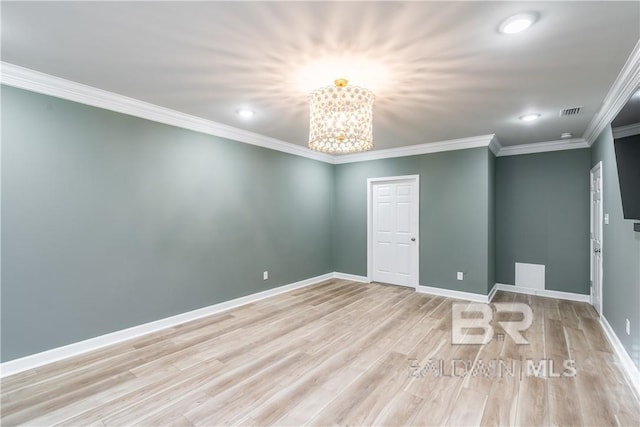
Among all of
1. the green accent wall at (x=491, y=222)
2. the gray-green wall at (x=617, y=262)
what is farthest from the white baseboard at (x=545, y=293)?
the gray-green wall at (x=617, y=262)

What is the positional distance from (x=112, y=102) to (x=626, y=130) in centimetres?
448

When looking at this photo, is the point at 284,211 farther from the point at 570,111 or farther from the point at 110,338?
the point at 570,111

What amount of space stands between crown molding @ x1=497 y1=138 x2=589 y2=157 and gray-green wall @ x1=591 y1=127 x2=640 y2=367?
2.29ft

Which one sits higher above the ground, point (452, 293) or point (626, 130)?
point (626, 130)

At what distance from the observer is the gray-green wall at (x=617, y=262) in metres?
2.44

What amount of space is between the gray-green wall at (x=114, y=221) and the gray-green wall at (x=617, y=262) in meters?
4.10

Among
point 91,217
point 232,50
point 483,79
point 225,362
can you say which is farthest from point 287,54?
point 225,362

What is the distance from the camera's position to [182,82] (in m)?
2.67

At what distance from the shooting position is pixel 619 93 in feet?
8.79

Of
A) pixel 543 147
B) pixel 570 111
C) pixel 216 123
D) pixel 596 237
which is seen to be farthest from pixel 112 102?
pixel 596 237

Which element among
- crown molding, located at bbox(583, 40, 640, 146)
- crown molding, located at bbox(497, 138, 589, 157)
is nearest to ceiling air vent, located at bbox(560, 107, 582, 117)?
crown molding, located at bbox(583, 40, 640, 146)

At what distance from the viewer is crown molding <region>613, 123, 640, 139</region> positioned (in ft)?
6.87

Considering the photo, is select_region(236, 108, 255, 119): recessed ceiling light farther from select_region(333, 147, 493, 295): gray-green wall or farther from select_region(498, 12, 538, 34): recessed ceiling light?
select_region(333, 147, 493, 295): gray-green wall

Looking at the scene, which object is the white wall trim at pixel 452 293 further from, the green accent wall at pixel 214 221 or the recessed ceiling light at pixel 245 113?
the recessed ceiling light at pixel 245 113
